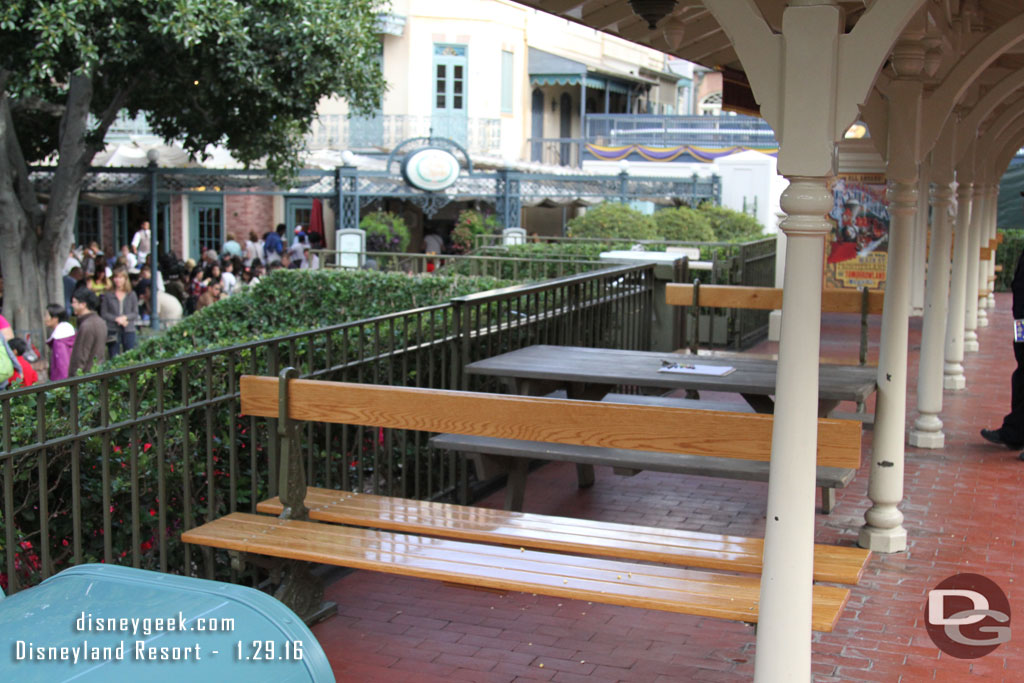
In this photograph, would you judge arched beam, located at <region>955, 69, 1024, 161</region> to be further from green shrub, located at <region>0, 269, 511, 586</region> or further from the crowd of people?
the crowd of people

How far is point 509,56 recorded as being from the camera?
33906 millimetres

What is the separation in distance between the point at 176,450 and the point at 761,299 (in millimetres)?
5882

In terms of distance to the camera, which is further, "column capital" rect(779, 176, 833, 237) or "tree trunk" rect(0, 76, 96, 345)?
"tree trunk" rect(0, 76, 96, 345)

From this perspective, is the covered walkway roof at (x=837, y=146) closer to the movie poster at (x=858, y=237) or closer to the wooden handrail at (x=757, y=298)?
the wooden handrail at (x=757, y=298)

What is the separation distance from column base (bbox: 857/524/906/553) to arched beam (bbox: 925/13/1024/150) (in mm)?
2207

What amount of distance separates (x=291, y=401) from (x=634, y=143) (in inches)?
1256

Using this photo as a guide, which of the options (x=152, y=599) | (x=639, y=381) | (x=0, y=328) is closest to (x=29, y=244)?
(x=0, y=328)

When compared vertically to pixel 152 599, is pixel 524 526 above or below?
below

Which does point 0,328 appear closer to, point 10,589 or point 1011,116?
point 10,589

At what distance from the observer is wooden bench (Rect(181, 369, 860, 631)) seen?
163 inches

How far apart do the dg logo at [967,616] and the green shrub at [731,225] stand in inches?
606

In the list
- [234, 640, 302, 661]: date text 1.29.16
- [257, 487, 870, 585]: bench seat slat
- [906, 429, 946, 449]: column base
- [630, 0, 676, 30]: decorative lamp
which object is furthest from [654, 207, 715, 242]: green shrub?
[234, 640, 302, 661]: date text 1.29.16

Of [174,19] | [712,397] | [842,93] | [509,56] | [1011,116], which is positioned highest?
[509,56]

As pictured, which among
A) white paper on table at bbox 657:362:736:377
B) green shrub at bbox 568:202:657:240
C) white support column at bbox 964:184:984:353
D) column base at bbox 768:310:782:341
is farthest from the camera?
green shrub at bbox 568:202:657:240
